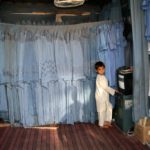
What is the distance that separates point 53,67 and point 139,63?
5.30 ft

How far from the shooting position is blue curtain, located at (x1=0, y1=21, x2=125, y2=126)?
5.21 metres

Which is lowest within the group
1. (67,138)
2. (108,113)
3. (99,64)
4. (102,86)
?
(67,138)

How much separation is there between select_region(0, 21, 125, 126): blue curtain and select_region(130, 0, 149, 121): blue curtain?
759 mm

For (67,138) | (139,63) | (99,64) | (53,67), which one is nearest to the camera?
(139,63)

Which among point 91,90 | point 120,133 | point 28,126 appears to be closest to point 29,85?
point 28,126

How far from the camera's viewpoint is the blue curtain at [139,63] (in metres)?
4.41

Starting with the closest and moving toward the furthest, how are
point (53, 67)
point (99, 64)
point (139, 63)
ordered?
point (139, 63)
point (99, 64)
point (53, 67)

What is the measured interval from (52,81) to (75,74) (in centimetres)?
44

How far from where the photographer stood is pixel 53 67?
5.32 metres

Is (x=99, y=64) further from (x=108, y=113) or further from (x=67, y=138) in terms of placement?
(x=67, y=138)

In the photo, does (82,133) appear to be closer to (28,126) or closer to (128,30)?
(28,126)

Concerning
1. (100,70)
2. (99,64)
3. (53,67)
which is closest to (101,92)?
(100,70)

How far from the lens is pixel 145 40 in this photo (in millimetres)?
4402

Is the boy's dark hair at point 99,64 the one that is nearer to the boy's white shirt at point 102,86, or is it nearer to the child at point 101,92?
the child at point 101,92
